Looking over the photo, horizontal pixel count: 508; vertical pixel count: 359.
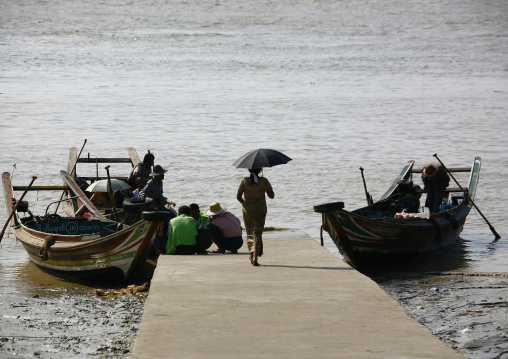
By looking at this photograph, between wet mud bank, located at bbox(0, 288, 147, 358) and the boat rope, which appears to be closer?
wet mud bank, located at bbox(0, 288, 147, 358)

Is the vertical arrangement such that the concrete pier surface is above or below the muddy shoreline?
above

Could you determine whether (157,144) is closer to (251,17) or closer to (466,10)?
(251,17)

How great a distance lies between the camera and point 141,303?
1075 cm

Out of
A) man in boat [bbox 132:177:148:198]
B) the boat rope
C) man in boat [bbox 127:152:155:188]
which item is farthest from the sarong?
man in boat [bbox 127:152:155:188]

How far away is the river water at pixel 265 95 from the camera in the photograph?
21281 millimetres

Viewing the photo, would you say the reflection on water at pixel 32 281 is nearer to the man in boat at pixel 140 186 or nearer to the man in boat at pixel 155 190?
the man in boat at pixel 155 190

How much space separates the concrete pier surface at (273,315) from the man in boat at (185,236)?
54cm

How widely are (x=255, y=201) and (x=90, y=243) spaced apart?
3.09 meters

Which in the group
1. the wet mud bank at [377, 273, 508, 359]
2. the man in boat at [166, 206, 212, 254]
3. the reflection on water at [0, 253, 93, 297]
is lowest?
the reflection on water at [0, 253, 93, 297]

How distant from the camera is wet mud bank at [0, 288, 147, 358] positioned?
8.59 meters

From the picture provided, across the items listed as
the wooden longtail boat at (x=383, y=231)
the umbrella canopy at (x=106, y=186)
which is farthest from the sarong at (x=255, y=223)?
the umbrella canopy at (x=106, y=186)

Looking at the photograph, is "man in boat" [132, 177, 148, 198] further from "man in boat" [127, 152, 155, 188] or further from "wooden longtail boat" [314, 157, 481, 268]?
"wooden longtail boat" [314, 157, 481, 268]

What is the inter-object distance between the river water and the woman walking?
316 cm

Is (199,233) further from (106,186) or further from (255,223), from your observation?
(106,186)
